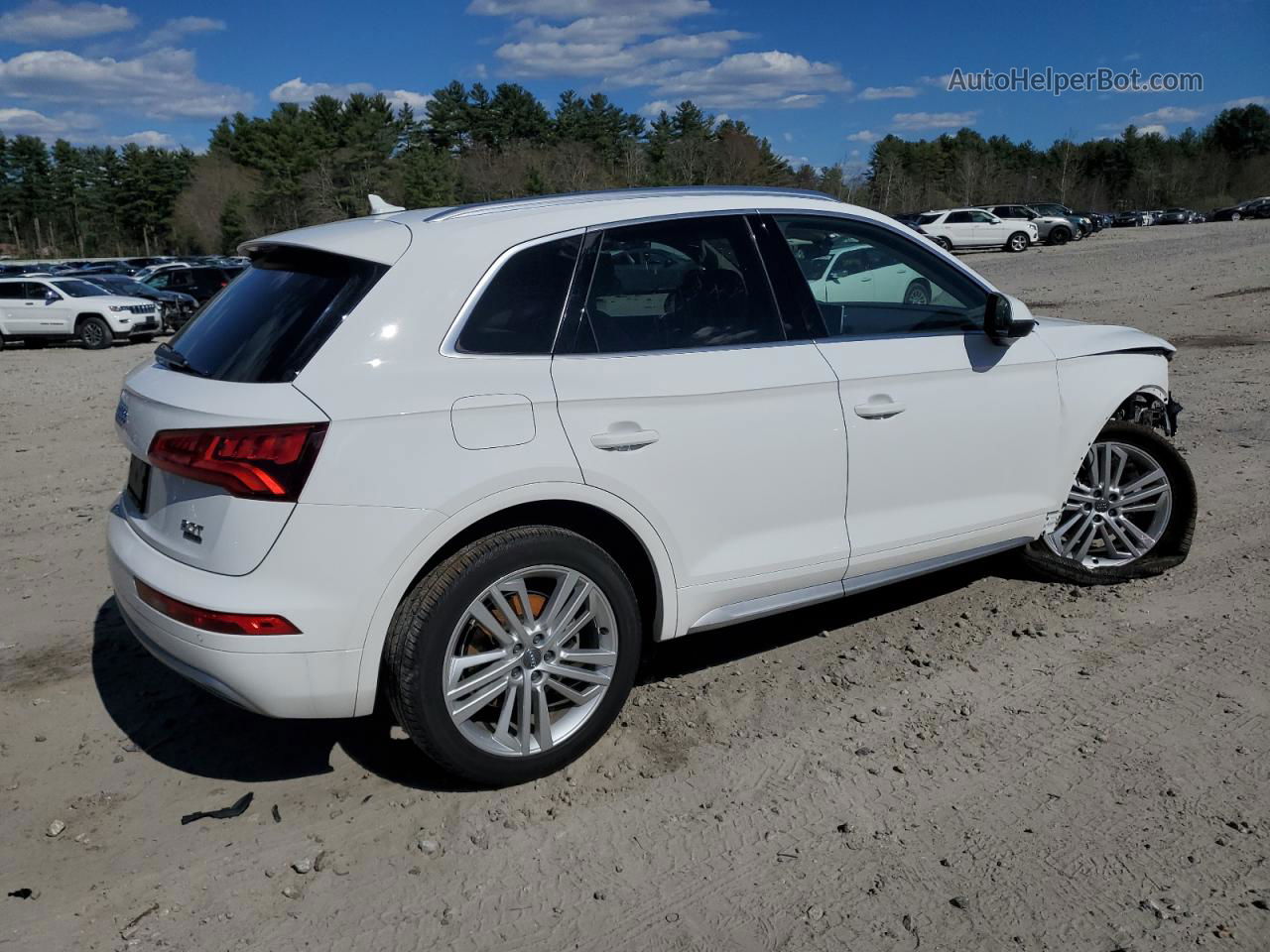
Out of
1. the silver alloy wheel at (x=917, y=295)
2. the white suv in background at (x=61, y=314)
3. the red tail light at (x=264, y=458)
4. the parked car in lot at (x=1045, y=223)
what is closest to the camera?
the red tail light at (x=264, y=458)

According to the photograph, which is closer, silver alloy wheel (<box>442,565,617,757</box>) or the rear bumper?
the rear bumper

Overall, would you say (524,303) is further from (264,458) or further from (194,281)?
(194,281)

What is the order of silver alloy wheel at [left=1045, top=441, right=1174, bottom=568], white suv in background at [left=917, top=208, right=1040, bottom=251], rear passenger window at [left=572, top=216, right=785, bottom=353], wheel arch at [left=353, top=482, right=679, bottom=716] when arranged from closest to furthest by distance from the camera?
wheel arch at [left=353, top=482, right=679, bottom=716] → rear passenger window at [left=572, top=216, right=785, bottom=353] → silver alloy wheel at [left=1045, top=441, right=1174, bottom=568] → white suv in background at [left=917, top=208, right=1040, bottom=251]

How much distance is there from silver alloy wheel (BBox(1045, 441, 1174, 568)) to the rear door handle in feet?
7.94

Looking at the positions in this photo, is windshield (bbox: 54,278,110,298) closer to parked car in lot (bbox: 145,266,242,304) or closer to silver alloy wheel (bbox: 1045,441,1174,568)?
parked car in lot (bbox: 145,266,242,304)

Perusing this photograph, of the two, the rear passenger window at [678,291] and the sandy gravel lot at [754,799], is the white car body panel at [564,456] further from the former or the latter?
the sandy gravel lot at [754,799]

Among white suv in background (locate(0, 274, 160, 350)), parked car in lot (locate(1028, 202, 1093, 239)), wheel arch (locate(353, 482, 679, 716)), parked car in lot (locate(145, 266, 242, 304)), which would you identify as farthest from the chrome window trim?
parked car in lot (locate(1028, 202, 1093, 239))

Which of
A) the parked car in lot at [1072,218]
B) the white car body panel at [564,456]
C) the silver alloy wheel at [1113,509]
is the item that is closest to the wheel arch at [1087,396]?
the white car body panel at [564,456]

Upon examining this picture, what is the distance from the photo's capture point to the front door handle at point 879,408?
389 cm

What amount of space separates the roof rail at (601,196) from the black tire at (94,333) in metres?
21.8

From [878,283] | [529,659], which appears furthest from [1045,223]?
[529,659]

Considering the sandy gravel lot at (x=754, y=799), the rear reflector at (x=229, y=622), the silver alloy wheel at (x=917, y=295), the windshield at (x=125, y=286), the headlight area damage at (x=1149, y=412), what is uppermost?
the silver alloy wheel at (x=917, y=295)

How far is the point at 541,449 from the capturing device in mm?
3240

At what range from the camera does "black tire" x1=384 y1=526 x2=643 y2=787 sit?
3.13 meters
